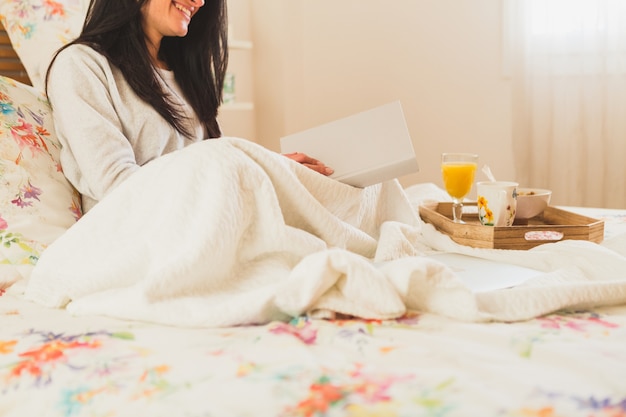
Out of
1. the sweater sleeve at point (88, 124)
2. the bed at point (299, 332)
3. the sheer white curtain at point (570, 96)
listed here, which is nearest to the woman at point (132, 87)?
the sweater sleeve at point (88, 124)

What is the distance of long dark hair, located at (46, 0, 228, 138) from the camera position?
4.88 feet

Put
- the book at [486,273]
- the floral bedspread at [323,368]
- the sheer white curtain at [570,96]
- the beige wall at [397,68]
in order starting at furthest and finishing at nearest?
1. the beige wall at [397,68]
2. the sheer white curtain at [570,96]
3. the book at [486,273]
4. the floral bedspread at [323,368]

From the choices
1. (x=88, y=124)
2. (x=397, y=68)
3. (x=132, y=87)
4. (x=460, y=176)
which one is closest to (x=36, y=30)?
(x=132, y=87)

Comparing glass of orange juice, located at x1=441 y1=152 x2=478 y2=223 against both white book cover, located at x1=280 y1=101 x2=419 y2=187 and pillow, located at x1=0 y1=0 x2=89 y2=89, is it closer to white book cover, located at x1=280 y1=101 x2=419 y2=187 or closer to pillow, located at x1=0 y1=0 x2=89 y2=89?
white book cover, located at x1=280 y1=101 x2=419 y2=187

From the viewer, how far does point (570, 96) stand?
2.85 meters

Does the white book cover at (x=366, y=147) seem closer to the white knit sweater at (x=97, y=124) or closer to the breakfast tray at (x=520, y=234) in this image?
the breakfast tray at (x=520, y=234)

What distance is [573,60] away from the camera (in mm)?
2834

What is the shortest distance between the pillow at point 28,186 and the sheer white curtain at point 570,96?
205 cm

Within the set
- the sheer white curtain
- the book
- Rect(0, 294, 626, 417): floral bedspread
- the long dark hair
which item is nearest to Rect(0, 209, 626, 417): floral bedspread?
Rect(0, 294, 626, 417): floral bedspread

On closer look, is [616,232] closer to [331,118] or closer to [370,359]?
[370,359]

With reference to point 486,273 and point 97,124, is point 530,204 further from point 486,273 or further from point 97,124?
point 97,124

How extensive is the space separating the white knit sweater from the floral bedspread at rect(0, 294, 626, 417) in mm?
493

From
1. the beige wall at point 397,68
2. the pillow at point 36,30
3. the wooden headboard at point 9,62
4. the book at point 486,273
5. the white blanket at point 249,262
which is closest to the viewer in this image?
the white blanket at point 249,262

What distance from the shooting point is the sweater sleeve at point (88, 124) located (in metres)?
1.31
